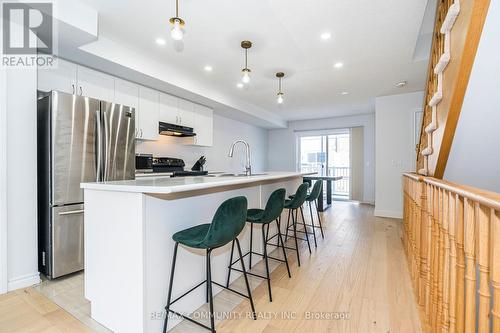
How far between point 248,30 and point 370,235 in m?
3.43

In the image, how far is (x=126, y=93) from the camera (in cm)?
330

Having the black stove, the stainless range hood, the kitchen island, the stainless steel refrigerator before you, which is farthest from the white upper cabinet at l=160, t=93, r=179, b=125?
the kitchen island

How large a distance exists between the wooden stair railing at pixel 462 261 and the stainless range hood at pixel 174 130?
11.2ft

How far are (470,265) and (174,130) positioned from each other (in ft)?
12.3

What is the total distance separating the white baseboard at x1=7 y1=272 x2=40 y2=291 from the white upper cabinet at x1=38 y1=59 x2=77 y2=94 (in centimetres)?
192

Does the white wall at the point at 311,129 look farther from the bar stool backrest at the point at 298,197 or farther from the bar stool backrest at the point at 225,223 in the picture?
the bar stool backrest at the point at 225,223

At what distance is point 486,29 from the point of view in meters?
2.22

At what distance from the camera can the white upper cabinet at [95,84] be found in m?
2.81

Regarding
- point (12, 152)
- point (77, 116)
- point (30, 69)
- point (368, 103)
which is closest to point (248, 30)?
point (77, 116)

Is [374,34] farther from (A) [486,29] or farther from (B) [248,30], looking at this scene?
(B) [248,30]

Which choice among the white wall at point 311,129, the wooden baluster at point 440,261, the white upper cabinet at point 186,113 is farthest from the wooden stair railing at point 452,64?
the white wall at point 311,129

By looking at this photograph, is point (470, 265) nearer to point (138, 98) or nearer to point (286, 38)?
point (286, 38)

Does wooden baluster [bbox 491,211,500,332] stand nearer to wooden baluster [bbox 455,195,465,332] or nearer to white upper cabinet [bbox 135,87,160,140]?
wooden baluster [bbox 455,195,465,332]

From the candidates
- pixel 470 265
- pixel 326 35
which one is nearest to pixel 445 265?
pixel 470 265
